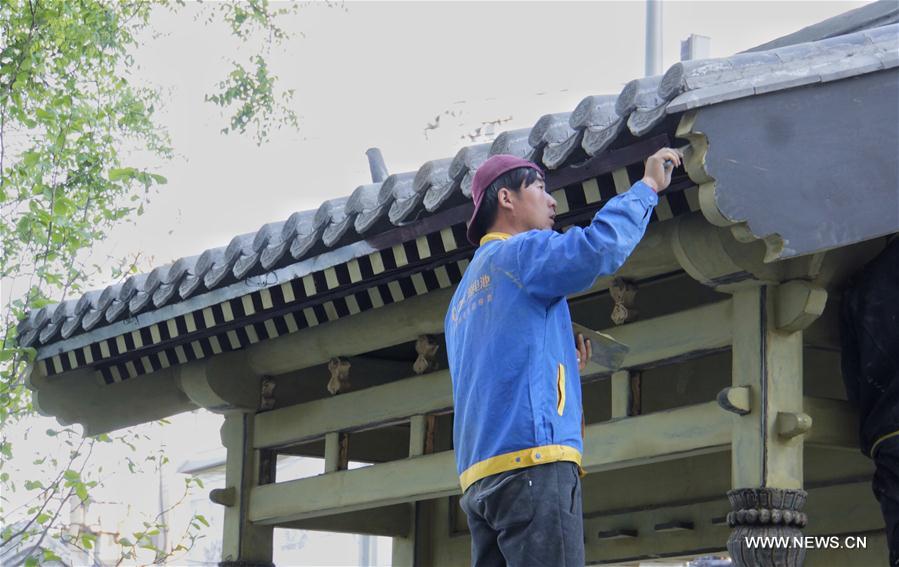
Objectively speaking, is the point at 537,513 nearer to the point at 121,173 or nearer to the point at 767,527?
the point at 767,527

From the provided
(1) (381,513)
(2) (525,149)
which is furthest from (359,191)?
(1) (381,513)

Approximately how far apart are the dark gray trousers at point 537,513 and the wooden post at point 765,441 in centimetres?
126

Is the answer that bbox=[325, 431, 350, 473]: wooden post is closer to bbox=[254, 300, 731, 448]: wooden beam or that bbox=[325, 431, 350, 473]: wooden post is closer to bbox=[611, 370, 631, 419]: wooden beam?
bbox=[254, 300, 731, 448]: wooden beam

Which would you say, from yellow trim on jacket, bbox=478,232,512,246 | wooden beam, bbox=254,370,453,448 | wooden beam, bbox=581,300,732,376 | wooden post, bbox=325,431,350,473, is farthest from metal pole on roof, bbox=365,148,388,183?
yellow trim on jacket, bbox=478,232,512,246

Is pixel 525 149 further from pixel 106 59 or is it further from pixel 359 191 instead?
pixel 106 59

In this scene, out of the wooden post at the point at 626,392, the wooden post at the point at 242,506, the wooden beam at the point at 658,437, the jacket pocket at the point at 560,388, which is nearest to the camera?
the jacket pocket at the point at 560,388

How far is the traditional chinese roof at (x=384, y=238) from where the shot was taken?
412 centimetres

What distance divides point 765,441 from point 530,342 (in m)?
1.43

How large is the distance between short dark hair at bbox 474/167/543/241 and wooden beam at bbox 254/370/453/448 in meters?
2.19

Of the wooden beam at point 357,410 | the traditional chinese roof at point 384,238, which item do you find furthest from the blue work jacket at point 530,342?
the wooden beam at point 357,410

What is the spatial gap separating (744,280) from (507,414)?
5.11 feet

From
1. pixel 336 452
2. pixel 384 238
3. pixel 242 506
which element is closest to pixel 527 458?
pixel 384 238

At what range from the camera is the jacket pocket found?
10.9 ft

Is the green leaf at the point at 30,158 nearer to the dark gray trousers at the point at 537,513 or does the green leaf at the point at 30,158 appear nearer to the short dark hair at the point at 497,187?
the short dark hair at the point at 497,187
